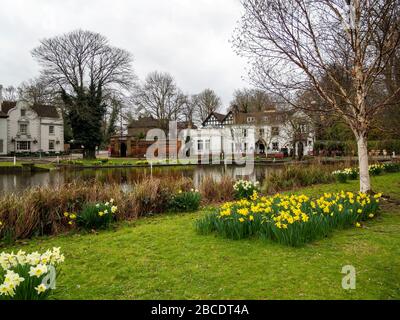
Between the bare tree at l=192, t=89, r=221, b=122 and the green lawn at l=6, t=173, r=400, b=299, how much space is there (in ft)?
196

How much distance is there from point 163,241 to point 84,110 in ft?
124

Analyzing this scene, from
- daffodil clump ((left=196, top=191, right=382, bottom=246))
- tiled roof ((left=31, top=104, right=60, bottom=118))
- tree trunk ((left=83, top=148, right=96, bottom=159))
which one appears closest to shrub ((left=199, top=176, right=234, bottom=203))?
daffodil clump ((left=196, top=191, right=382, bottom=246))

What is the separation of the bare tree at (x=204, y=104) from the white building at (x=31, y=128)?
25845 mm

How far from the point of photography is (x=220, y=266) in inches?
172

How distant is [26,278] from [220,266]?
2366 mm

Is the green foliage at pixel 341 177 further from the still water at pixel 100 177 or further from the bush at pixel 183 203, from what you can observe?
the bush at pixel 183 203

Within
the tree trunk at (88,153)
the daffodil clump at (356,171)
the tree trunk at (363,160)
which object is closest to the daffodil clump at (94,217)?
the tree trunk at (363,160)

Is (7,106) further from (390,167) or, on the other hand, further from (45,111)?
(390,167)

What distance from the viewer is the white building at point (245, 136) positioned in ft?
137

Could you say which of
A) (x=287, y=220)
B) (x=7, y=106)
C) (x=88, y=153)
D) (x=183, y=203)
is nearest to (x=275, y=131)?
(x=88, y=153)

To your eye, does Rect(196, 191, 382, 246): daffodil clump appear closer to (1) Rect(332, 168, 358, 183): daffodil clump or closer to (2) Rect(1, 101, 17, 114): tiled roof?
(1) Rect(332, 168, 358, 183): daffodil clump

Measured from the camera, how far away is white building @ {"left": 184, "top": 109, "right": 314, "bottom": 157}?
41791mm

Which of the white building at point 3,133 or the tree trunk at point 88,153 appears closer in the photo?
the tree trunk at point 88,153
